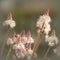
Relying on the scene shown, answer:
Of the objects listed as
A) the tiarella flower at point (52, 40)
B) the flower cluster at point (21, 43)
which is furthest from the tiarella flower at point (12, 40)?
the tiarella flower at point (52, 40)

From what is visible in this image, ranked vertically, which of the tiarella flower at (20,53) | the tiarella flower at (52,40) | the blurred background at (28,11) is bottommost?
the tiarella flower at (20,53)

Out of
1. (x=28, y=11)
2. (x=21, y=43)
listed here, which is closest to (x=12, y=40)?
(x=21, y=43)

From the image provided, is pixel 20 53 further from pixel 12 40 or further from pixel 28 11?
pixel 28 11

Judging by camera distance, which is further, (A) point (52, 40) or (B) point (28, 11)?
(B) point (28, 11)

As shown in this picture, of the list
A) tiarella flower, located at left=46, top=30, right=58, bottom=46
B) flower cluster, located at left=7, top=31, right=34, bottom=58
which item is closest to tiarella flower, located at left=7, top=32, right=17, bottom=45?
flower cluster, located at left=7, top=31, right=34, bottom=58

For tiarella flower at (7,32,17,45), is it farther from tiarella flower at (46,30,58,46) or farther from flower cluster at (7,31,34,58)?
tiarella flower at (46,30,58,46)

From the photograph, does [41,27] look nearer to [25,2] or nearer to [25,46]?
[25,46]

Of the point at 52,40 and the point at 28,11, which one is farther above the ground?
the point at 28,11

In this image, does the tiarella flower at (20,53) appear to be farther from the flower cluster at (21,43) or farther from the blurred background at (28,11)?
the blurred background at (28,11)
